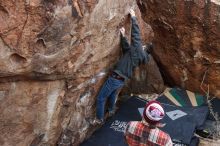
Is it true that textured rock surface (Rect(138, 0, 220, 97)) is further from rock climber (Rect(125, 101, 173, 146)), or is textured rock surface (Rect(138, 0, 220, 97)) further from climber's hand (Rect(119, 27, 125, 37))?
rock climber (Rect(125, 101, 173, 146))

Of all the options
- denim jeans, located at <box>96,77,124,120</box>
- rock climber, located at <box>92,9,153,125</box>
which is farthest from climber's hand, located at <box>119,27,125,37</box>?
denim jeans, located at <box>96,77,124,120</box>

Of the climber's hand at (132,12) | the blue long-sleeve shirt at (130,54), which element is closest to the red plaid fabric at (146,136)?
the blue long-sleeve shirt at (130,54)

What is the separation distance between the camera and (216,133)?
671cm

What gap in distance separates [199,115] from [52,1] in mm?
3272

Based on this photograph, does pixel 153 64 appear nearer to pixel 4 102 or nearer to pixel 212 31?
pixel 212 31

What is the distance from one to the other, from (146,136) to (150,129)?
0.09 meters

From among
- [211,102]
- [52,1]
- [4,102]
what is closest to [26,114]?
[4,102]

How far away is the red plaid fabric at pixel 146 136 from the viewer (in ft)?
14.8

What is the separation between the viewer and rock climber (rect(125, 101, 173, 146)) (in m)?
4.45

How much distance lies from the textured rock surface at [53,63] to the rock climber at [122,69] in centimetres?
12

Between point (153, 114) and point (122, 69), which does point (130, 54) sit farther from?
point (153, 114)

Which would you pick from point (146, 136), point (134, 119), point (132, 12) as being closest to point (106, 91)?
point (134, 119)

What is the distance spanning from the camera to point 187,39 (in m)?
7.54

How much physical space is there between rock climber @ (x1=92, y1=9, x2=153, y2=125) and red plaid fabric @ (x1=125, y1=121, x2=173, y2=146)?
1.86 meters
